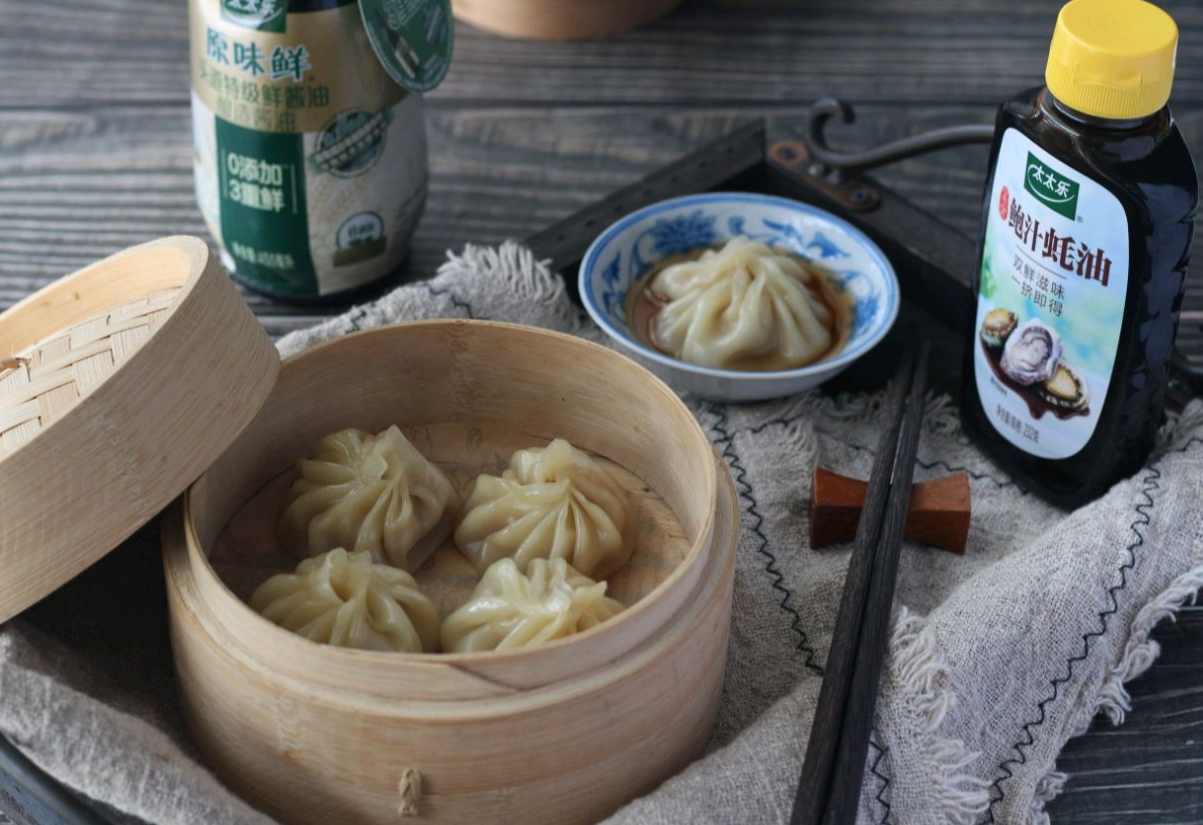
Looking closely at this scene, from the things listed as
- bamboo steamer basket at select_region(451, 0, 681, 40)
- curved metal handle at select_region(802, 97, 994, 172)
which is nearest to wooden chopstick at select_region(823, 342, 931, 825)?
curved metal handle at select_region(802, 97, 994, 172)

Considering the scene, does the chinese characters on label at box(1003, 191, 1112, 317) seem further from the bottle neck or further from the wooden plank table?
the wooden plank table

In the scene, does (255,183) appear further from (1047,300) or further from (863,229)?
(1047,300)

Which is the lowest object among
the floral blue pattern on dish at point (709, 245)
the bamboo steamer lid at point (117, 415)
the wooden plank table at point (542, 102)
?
the wooden plank table at point (542, 102)

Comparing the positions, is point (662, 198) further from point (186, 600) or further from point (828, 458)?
point (186, 600)

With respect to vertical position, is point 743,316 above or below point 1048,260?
below

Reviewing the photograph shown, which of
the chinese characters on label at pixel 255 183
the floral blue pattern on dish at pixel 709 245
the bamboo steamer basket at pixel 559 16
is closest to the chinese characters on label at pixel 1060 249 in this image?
the floral blue pattern on dish at pixel 709 245

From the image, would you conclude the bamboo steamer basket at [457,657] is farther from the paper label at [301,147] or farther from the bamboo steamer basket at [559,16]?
the bamboo steamer basket at [559,16]

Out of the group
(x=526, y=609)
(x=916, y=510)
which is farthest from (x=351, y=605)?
(x=916, y=510)
